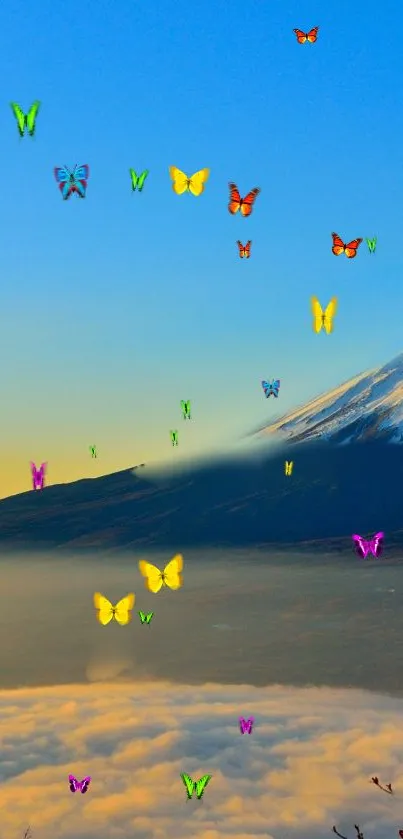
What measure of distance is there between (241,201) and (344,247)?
2868mm

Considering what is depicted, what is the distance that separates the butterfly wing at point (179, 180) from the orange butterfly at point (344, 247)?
4700 mm

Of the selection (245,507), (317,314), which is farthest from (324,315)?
(245,507)

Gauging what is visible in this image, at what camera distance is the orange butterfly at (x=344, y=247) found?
74.3ft

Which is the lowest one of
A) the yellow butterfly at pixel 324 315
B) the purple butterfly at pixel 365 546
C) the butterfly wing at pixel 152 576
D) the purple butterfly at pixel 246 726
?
the purple butterfly at pixel 246 726

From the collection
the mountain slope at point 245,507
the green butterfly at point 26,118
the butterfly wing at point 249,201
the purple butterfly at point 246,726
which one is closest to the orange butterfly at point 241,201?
the butterfly wing at point 249,201

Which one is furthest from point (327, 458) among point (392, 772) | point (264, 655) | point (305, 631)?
point (392, 772)

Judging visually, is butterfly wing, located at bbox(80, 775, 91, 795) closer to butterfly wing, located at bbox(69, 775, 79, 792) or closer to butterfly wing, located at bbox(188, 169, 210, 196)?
butterfly wing, located at bbox(69, 775, 79, 792)

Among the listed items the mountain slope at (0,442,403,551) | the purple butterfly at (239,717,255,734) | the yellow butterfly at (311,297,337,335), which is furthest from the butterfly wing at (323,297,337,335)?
the mountain slope at (0,442,403,551)

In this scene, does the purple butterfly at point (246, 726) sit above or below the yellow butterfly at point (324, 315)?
below

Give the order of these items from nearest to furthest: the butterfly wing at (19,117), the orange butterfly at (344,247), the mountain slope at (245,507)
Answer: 1. the butterfly wing at (19,117)
2. the orange butterfly at (344,247)
3. the mountain slope at (245,507)

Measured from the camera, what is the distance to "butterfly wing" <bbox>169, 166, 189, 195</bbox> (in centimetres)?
1875

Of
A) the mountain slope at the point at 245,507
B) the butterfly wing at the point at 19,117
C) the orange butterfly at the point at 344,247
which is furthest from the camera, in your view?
the mountain slope at the point at 245,507

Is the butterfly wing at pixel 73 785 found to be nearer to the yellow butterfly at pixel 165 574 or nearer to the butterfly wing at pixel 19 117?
the yellow butterfly at pixel 165 574

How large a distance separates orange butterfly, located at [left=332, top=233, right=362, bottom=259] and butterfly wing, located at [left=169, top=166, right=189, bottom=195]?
4.70 metres
